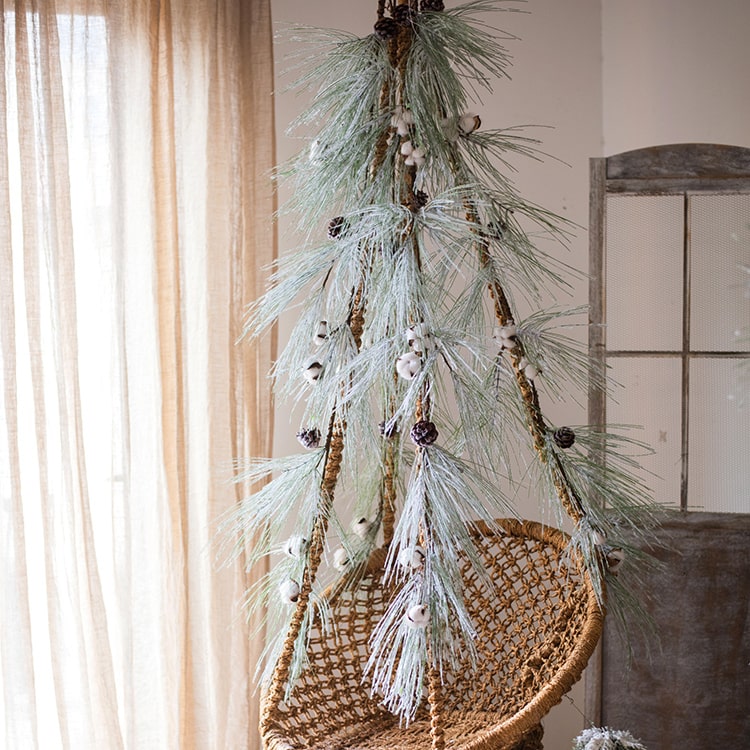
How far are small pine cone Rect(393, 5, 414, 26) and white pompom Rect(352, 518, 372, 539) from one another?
106 cm

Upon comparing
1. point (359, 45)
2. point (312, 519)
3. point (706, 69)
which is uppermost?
point (706, 69)

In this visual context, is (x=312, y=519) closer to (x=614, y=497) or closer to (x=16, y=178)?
(x=614, y=497)

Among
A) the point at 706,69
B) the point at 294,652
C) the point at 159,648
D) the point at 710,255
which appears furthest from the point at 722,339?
the point at 159,648

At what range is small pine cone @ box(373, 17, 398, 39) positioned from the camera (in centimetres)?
163

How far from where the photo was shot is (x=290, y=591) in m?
1.65

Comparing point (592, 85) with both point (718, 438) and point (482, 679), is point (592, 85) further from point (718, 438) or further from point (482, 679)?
point (482, 679)

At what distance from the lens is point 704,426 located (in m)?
2.39

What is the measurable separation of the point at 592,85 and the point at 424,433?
1515mm

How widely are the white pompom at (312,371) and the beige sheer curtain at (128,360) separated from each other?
0.58 m

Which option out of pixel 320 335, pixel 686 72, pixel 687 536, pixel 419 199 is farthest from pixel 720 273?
pixel 320 335

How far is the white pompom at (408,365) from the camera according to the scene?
1438mm

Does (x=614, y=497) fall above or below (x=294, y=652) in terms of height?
above

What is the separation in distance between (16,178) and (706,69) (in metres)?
1.90

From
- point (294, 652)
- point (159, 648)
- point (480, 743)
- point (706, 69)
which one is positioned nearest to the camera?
point (480, 743)
